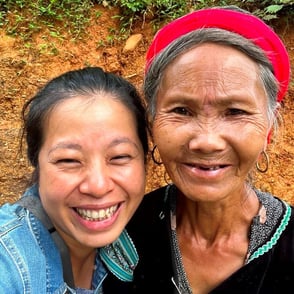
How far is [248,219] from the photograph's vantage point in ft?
6.95

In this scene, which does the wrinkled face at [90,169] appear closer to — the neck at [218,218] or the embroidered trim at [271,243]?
the neck at [218,218]

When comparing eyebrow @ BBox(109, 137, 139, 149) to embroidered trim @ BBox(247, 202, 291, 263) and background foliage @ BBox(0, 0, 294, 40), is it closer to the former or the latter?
embroidered trim @ BBox(247, 202, 291, 263)

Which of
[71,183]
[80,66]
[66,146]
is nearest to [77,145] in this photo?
[66,146]

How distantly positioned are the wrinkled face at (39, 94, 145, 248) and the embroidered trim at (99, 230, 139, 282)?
0.90 ft

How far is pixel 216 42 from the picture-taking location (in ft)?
5.92

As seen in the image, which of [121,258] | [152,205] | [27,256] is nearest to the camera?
[27,256]

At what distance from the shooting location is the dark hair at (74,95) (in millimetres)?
1934

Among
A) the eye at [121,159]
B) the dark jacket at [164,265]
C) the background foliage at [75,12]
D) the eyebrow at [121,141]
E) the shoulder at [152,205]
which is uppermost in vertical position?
the background foliage at [75,12]

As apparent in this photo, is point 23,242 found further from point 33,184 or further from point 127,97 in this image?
point 127,97

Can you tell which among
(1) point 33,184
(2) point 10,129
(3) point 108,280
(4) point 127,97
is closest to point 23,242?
(1) point 33,184

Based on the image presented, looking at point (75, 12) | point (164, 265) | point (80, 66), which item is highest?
point (75, 12)

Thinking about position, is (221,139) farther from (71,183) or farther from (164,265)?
(164,265)

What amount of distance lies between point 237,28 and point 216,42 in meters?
0.11

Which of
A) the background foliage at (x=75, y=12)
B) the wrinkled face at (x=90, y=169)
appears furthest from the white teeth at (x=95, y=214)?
the background foliage at (x=75, y=12)
